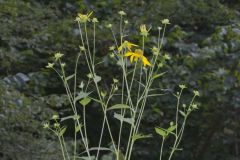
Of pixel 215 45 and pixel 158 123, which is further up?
pixel 215 45

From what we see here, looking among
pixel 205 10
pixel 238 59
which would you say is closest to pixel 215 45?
pixel 238 59

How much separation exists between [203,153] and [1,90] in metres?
1.36

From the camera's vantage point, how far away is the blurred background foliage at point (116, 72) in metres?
2.62

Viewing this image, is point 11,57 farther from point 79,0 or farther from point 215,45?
point 215,45

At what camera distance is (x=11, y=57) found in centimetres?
286

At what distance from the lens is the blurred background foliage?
2.62 meters

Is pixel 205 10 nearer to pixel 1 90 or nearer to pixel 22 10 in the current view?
pixel 22 10

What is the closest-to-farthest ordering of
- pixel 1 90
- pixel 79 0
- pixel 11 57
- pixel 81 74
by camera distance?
pixel 1 90, pixel 11 57, pixel 81 74, pixel 79 0

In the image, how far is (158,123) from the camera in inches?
129

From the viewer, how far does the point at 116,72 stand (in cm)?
322

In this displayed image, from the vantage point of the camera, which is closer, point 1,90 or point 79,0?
point 1,90

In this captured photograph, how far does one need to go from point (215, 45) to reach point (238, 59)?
0.14 meters

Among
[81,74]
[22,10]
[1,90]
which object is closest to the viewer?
[1,90]

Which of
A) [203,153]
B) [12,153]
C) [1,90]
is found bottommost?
[203,153]
